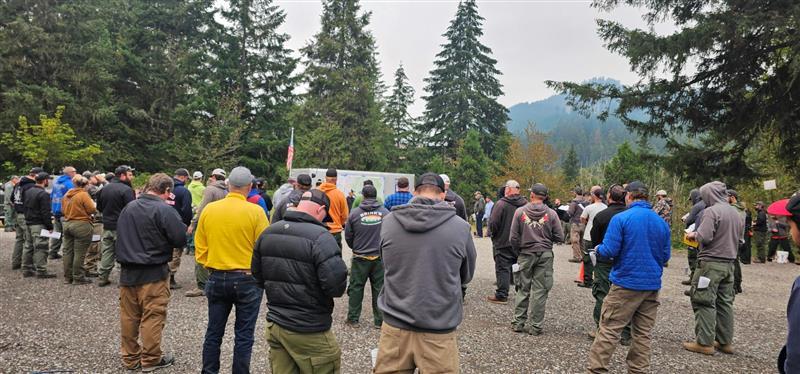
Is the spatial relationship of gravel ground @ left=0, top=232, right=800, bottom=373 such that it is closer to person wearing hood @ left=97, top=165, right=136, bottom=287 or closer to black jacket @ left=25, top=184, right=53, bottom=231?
person wearing hood @ left=97, top=165, right=136, bottom=287

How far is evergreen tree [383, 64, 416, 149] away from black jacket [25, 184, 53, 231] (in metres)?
33.9

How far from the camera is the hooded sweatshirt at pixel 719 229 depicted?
202 inches

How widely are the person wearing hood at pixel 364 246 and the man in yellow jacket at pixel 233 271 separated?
211 centimetres

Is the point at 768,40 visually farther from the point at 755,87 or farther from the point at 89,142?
the point at 89,142

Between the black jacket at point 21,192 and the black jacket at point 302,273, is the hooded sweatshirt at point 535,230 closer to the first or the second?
the black jacket at point 302,273

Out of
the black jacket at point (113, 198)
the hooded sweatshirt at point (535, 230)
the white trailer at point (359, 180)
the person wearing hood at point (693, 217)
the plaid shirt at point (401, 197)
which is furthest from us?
the white trailer at point (359, 180)

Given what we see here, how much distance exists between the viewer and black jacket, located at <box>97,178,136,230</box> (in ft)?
23.0

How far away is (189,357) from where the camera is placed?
185 inches

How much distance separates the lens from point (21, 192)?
839 centimetres

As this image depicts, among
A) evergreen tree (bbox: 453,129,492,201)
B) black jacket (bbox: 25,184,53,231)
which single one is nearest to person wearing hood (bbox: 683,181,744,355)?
black jacket (bbox: 25,184,53,231)

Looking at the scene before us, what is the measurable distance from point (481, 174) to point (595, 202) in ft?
85.5

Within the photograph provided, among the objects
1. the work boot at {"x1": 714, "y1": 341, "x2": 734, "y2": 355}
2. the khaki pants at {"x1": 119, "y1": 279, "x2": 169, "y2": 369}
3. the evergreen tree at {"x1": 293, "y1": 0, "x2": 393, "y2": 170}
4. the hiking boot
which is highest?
the evergreen tree at {"x1": 293, "y1": 0, "x2": 393, "y2": 170}

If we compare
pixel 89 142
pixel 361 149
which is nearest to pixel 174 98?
pixel 89 142

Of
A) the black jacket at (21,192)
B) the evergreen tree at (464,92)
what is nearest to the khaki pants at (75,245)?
the black jacket at (21,192)
